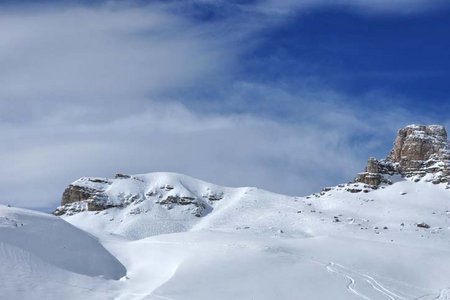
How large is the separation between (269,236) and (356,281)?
764 inches

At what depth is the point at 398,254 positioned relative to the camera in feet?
111

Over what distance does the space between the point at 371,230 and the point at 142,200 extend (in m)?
39.8

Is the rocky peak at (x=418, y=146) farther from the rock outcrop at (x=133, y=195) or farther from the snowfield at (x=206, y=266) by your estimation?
the snowfield at (x=206, y=266)

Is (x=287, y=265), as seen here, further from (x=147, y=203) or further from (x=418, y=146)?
(x=418, y=146)

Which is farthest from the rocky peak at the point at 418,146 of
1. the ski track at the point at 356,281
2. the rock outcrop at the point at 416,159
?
the ski track at the point at 356,281

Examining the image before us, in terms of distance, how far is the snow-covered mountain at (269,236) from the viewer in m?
25.7

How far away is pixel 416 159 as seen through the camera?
88.5 m

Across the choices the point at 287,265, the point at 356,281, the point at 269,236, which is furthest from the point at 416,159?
the point at 356,281

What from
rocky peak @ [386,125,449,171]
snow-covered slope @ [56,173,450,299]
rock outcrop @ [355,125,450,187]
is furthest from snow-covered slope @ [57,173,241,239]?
rocky peak @ [386,125,449,171]

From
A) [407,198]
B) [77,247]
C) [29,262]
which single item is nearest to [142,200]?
[407,198]

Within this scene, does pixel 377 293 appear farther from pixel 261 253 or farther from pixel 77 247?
pixel 77 247

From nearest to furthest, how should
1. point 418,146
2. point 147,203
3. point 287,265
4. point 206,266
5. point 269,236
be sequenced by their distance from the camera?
1. point 206,266
2. point 287,265
3. point 269,236
4. point 147,203
5. point 418,146

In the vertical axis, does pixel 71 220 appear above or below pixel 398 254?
below

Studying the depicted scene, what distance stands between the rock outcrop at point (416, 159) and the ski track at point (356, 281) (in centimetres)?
5596
